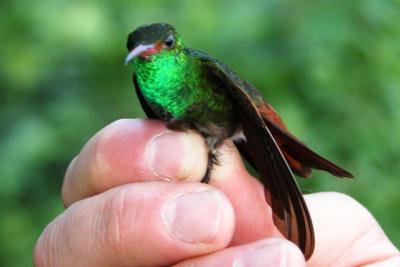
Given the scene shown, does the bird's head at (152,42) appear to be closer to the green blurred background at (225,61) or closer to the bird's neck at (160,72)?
the bird's neck at (160,72)

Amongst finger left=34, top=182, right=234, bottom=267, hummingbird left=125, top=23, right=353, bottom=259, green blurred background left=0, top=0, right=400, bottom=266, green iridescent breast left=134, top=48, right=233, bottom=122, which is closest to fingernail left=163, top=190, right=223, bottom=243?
finger left=34, top=182, right=234, bottom=267

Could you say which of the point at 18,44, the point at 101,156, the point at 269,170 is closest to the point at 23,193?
the point at 18,44

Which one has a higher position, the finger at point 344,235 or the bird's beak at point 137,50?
the bird's beak at point 137,50

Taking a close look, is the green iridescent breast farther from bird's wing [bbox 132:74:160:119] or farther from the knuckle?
the knuckle

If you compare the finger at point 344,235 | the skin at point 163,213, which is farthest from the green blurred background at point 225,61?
the skin at point 163,213

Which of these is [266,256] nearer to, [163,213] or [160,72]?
[163,213]

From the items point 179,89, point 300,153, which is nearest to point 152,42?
point 179,89
